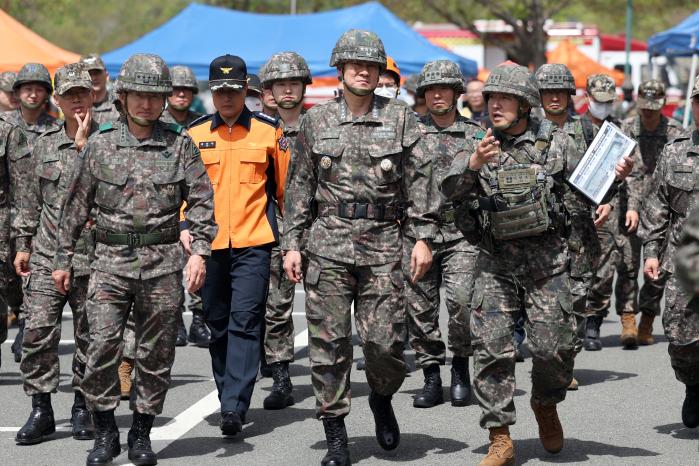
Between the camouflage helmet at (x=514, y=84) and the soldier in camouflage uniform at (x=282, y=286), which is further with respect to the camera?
the soldier in camouflage uniform at (x=282, y=286)

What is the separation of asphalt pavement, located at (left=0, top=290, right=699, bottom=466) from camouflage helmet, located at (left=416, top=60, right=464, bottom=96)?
7.12 feet

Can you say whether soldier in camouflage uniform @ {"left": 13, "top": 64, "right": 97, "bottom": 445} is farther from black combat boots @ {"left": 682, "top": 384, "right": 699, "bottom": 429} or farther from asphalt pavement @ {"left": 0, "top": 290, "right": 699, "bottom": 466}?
black combat boots @ {"left": 682, "top": 384, "right": 699, "bottom": 429}

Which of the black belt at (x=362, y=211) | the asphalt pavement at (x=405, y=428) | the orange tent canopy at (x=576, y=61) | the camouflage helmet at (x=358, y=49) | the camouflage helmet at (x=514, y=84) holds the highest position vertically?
→ the orange tent canopy at (x=576, y=61)

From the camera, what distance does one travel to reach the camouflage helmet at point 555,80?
10.0m

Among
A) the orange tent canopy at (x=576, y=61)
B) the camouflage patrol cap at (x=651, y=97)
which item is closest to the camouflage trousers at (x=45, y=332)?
the camouflage patrol cap at (x=651, y=97)

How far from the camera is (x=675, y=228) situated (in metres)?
8.30

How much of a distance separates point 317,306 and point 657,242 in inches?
94.3

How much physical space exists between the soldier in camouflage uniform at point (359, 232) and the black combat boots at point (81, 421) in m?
1.59

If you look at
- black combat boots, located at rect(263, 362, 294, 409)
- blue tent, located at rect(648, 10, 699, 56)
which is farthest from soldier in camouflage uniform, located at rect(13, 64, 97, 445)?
blue tent, located at rect(648, 10, 699, 56)

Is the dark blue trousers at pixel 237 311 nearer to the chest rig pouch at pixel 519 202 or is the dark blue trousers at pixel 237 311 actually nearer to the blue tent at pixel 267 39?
the chest rig pouch at pixel 519 202

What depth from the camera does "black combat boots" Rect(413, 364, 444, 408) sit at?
9023 mm

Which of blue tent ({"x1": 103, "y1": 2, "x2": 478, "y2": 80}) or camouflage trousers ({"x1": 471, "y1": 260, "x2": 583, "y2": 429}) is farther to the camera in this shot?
blue tent ({"x1": 103, "y1": 2, "x2": 478, "y2": 80})

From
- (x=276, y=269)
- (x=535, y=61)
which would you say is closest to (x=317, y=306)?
(x=276, y=269)

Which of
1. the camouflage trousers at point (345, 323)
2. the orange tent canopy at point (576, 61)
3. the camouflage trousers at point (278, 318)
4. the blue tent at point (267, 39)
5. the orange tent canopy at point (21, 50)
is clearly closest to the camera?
the camouflage trousers at point (345, 323)
